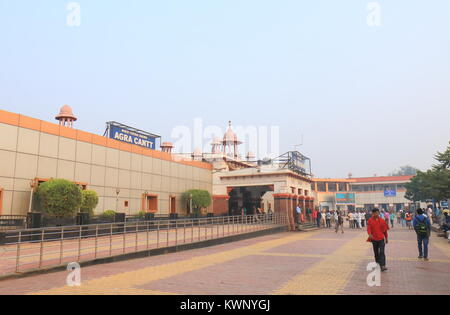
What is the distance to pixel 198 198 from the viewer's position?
32031 mm

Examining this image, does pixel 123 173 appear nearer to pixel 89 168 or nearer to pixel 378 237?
pixel 89 168

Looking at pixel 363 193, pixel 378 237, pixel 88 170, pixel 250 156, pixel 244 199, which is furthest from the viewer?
pixel 363 193

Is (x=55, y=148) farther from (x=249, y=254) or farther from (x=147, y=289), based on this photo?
(x=147, y=289)

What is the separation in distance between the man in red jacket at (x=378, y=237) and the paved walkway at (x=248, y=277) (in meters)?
0.43

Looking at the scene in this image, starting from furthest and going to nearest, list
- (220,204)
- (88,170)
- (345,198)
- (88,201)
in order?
(345,198)
(220,204)
(88,170)
(88,201)

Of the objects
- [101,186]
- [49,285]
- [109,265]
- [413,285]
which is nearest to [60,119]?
[101,186]

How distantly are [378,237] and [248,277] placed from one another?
4.01 metres

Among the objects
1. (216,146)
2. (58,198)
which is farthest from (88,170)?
(216,146)

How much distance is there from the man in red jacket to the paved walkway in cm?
43

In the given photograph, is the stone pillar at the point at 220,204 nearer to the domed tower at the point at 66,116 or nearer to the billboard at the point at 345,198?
the domed tower at the point at 66,116

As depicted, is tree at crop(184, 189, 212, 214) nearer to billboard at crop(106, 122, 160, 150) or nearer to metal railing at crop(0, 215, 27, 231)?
billboard at crop(106, 122, 160, 150)

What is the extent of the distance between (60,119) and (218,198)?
16.8 m

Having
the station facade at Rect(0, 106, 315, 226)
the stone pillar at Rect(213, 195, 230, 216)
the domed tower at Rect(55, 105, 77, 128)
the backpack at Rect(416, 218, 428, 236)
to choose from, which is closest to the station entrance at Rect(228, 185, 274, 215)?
the station facade at Rect(0, 106, 315, 226)

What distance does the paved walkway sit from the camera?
7422mm
